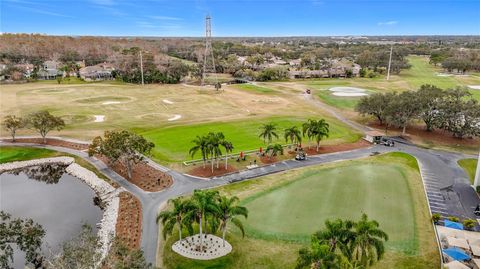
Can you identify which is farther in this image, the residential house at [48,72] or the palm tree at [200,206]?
the residential house at [48,72]

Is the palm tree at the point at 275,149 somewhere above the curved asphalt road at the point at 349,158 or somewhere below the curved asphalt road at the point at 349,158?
above

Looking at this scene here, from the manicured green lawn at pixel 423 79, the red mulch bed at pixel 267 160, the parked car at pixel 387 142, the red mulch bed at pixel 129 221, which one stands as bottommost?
the red mulch bed at pixel 129 221

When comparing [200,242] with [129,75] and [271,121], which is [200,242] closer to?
[271,121]

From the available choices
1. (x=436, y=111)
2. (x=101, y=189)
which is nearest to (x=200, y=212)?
(x=101, y=189)

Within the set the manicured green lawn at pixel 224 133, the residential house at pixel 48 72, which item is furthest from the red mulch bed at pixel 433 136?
the residential house at pixel 48 72

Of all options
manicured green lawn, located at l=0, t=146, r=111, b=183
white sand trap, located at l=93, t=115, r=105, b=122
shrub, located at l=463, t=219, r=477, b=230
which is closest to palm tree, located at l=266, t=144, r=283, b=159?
shrub, located at l=463, t=219, r=477, b=230

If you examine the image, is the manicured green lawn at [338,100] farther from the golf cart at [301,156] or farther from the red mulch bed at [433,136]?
the golf cart at [301,156]
